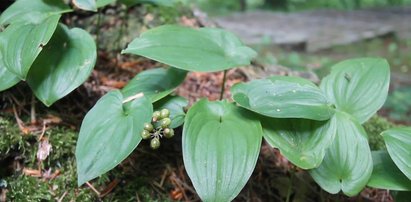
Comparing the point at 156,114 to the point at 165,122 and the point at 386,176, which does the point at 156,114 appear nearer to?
the point at 165,122

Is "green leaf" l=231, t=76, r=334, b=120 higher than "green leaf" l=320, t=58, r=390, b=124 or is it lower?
higher

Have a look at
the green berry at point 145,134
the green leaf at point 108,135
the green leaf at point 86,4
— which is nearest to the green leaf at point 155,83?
the green leaf at point 108,135

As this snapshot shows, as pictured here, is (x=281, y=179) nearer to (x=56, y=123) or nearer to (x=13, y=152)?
(x=56, y=123)

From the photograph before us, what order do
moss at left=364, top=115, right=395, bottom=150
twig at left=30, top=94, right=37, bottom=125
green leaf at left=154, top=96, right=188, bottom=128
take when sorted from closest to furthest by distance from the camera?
green leaf at left=154, top=96, right=188, bottom=128, twig at left=30, top=94, right=37, bottom=125, moss at left=364, top=115, right=395, bottom=150

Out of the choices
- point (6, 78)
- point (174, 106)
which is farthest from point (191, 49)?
point (6, 78)

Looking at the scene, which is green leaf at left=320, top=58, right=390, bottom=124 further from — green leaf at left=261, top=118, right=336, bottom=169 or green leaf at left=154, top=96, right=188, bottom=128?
green leaf at left=154, top=96, right=188, bottom=128

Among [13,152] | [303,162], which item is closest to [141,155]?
[13,152]

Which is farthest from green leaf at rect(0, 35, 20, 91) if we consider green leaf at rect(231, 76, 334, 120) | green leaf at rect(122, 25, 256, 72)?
green leaf at rect(231, 76, 334, 120)
